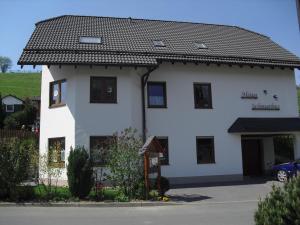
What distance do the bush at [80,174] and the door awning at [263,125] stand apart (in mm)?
9496

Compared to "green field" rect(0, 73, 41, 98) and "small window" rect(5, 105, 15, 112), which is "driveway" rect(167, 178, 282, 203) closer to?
"small window" rect(5, 105, 15, 112)

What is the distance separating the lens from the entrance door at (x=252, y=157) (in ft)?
77.9

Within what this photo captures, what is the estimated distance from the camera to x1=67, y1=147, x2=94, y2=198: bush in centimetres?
1392

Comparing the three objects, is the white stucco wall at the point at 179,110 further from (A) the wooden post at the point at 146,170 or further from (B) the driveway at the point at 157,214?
(B) the driveway at the point at 157,214

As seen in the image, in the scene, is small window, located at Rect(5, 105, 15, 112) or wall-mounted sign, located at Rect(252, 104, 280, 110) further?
small window, located at Rect(5, 105, 15, 112)

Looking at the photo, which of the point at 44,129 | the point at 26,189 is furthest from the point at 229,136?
the point at 26,189

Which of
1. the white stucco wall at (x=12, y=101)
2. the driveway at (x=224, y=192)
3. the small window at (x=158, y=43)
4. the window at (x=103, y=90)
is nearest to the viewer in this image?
the driveway at (x=224, y=192)

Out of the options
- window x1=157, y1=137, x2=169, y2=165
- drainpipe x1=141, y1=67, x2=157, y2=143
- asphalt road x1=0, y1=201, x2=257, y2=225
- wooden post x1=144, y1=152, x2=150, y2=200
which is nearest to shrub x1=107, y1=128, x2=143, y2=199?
wooden post x1=144, y1=152, x2=150, y2=200

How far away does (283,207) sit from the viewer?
4.96m

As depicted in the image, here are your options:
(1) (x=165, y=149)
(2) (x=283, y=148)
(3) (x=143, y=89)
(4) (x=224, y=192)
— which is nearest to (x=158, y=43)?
(3) (x=143, y=89)

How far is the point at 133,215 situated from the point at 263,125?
39.7ft

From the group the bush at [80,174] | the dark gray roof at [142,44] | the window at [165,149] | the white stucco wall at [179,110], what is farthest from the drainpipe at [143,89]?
the bush at [80,174]

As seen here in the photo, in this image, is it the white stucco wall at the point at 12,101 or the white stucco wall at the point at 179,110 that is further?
A: the white stucco wall at the point at 12,101

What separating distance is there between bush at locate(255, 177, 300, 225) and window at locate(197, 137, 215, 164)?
600 inches
